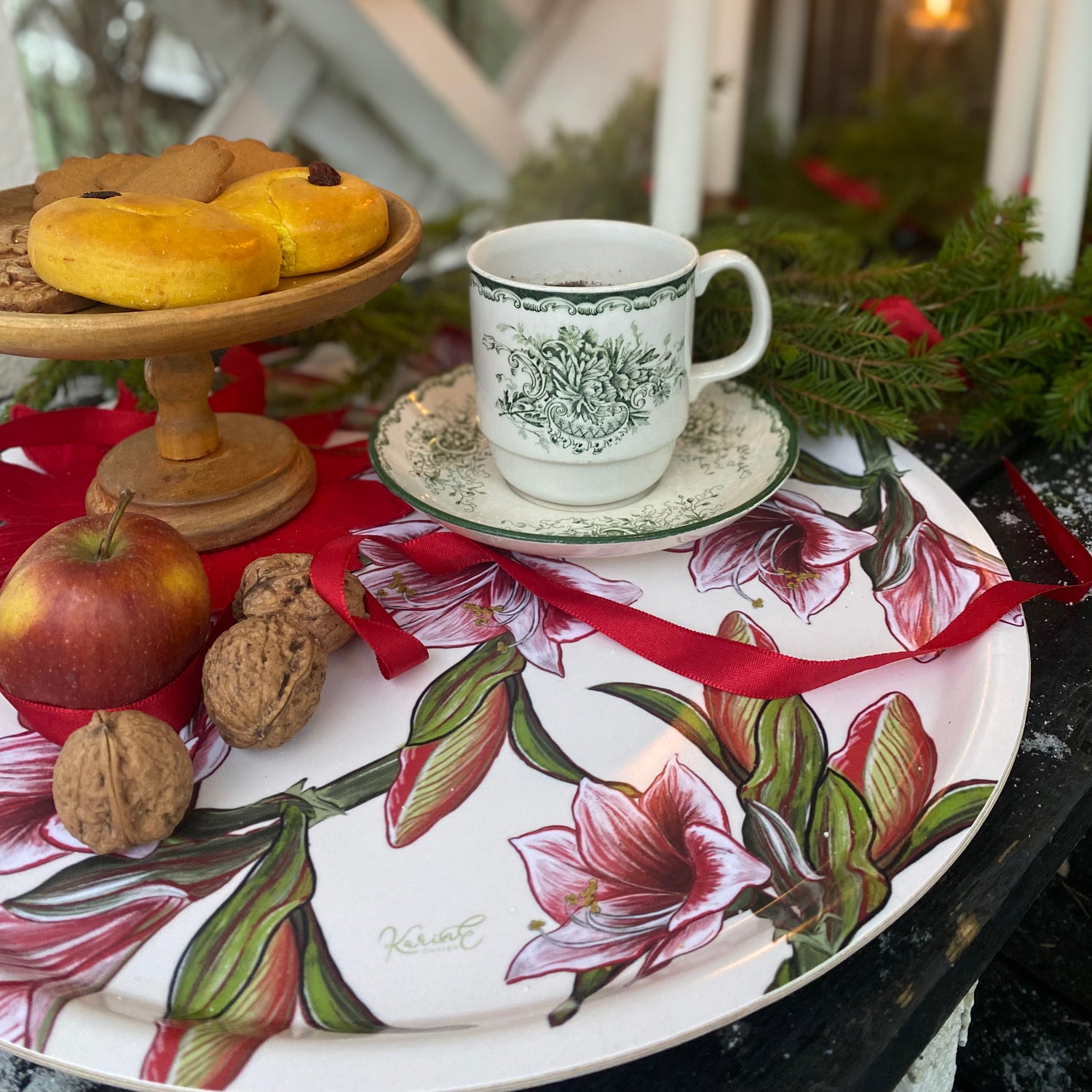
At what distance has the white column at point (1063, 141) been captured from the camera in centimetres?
54

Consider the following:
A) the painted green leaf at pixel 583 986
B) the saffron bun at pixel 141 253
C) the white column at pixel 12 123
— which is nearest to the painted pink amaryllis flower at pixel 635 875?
the painted green leaf at pixel 583 986

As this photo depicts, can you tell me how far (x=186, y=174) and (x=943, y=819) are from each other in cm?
37

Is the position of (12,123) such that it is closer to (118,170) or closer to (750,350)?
(118,170)

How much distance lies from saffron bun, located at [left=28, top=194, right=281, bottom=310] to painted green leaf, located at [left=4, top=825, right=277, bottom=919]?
185 mm

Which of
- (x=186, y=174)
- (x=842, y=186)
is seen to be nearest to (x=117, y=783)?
(x=186, y=174)

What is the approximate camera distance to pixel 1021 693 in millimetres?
375

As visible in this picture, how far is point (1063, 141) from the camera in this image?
Answer: 560 mm

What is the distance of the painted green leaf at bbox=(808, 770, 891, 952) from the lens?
0.30 m

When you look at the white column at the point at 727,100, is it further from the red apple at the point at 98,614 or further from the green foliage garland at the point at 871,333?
the red apple at the point at 98,614

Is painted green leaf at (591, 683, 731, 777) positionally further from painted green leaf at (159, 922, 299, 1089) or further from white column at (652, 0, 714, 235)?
white column at (652, 0, 714, 235)

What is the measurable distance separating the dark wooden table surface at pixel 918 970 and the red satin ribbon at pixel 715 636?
0.04 metres

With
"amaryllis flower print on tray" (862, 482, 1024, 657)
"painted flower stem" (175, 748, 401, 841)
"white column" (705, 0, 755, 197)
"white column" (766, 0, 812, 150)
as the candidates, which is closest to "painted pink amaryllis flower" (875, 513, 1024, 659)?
"amaryllis flower print on tray" (862, 482, 1024, 657)

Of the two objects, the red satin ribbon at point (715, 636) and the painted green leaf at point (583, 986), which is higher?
the red satin ribbon at point (715, 636)

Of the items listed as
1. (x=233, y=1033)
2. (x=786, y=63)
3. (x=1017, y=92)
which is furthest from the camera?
(x=786, y=63)
